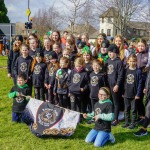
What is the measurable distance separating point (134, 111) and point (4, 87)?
6430mm

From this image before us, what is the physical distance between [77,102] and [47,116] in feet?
4.17

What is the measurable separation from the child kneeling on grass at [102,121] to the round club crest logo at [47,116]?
29.6 inches

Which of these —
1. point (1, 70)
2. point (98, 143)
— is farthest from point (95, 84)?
point (1, 70)

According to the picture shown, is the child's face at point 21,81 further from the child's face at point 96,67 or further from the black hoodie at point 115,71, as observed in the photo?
the black hoodie at point 115,71

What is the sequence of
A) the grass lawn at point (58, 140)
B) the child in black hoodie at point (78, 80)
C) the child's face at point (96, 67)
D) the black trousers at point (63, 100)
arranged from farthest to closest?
the black trousers at point (63, 100), the child in black hoodie at point (78, 80), the child's face at point (96, 67), the grass lawn at point (58, 140)

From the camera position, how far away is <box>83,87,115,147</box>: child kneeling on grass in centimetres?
570

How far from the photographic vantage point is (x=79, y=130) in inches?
260

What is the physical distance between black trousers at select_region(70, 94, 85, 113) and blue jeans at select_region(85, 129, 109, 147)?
134 centimetres

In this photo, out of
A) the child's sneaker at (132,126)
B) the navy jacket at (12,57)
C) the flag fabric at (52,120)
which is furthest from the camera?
the navy jacket at (12,57)

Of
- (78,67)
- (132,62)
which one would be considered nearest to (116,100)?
(132,62)

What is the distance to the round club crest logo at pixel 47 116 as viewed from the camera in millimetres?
6043

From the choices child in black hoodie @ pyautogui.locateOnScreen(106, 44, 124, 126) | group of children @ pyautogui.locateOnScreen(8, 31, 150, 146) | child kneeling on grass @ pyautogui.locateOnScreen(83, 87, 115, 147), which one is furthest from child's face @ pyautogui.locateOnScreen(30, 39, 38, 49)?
child kneeling on grass @ pyautogui.locateOnScreen(83, 87, 115, 147)

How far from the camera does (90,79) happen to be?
22.4 ft

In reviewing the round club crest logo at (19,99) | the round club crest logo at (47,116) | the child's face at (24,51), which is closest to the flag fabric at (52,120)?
the round club crest logo at (47,116)
